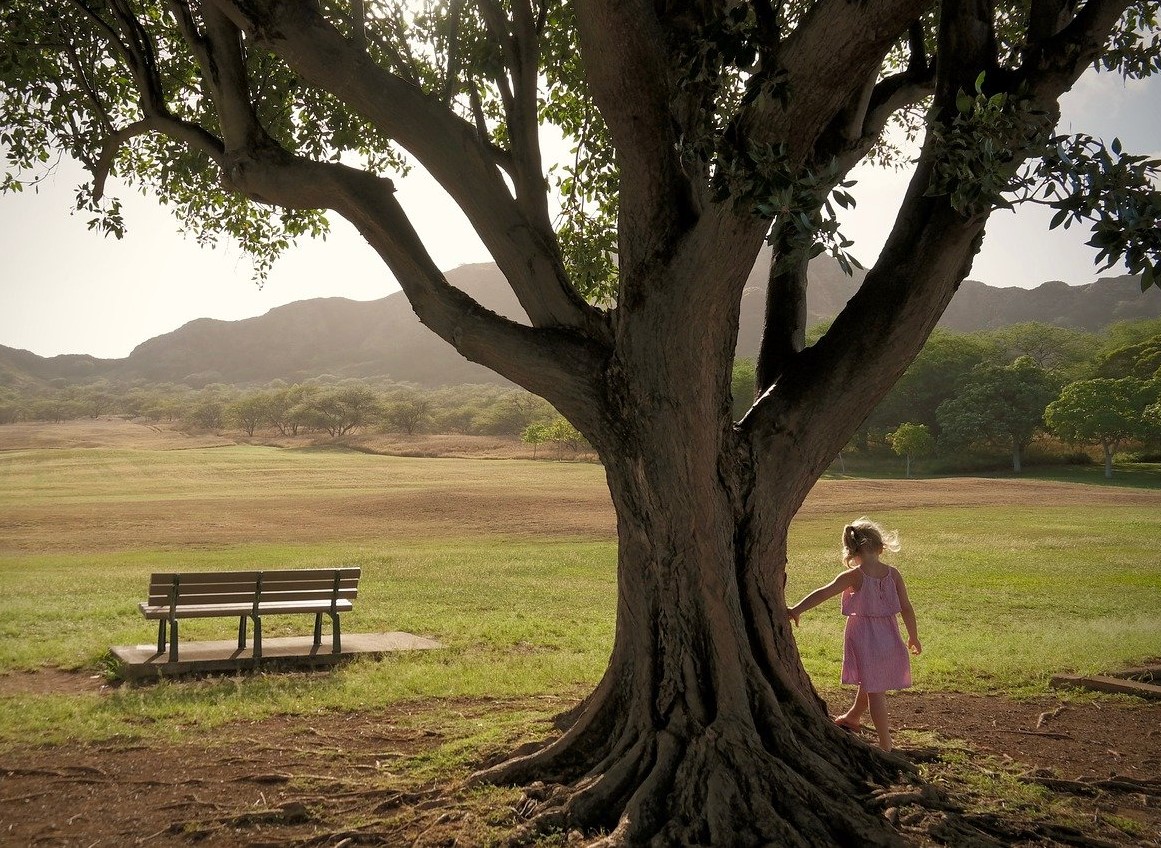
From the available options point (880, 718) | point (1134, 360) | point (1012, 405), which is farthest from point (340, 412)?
point (880, 718)

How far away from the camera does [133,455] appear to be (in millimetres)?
73438

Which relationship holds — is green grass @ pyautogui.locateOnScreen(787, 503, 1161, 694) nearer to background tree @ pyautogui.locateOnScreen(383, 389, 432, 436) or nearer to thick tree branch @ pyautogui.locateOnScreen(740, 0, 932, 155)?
thick tree branch @ pyautogui.locateOnScreen(740, 0, 932, 155)

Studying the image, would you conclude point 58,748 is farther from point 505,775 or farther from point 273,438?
point 273,438

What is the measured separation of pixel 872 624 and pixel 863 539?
0.63m

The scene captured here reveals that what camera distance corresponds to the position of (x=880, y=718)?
6.54 metres

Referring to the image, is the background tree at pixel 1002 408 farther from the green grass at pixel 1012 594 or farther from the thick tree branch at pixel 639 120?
the thick tree branch at pixel 639 120

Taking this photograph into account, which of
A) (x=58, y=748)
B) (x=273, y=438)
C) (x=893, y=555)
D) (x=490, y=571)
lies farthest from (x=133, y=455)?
(x=58, y=748)

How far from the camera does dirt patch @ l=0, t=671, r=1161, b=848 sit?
208 inches

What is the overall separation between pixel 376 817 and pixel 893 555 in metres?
18.9

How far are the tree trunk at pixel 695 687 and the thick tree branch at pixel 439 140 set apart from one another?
1066mm

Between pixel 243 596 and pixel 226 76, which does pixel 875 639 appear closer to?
pixel 226 76

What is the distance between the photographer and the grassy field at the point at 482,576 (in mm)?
9445

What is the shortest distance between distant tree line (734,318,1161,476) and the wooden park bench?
195 ft

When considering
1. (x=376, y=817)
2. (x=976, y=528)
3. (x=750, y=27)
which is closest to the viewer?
(x=750, y=27)
